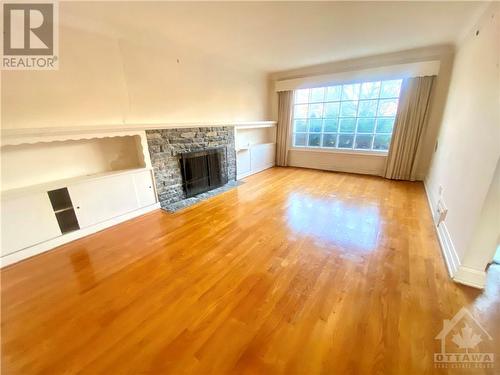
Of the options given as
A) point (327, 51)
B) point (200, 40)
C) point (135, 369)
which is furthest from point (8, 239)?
point (327, 51)

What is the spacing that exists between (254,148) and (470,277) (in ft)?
13.6

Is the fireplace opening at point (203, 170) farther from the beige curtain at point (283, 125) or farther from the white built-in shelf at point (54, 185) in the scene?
the beige curtain at point (283, 125)

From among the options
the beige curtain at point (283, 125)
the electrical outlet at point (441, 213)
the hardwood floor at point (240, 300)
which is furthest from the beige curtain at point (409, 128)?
the beige curtain at point (283, 125)

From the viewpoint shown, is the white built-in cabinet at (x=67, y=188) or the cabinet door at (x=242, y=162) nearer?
the white built-in cabinet at (x=67, y=188)

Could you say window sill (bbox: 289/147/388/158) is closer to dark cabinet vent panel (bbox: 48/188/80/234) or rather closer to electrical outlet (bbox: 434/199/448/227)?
electrical outlet (bbox: 434/199/448/227)

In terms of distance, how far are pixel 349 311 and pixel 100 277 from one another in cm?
202

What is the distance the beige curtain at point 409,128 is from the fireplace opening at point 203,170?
138 inches

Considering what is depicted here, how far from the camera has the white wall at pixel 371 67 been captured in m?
3.65

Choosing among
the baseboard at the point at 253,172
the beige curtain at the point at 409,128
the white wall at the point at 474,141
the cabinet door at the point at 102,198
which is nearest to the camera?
the white wall at the point at 474,141

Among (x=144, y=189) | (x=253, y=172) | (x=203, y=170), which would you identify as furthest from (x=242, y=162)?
(x=144, y=189)

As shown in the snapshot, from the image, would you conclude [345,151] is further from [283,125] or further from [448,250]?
[448,250]

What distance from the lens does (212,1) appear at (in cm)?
208

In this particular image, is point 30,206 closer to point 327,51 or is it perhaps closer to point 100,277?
point 100,277

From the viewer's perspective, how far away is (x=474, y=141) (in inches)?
73.0
